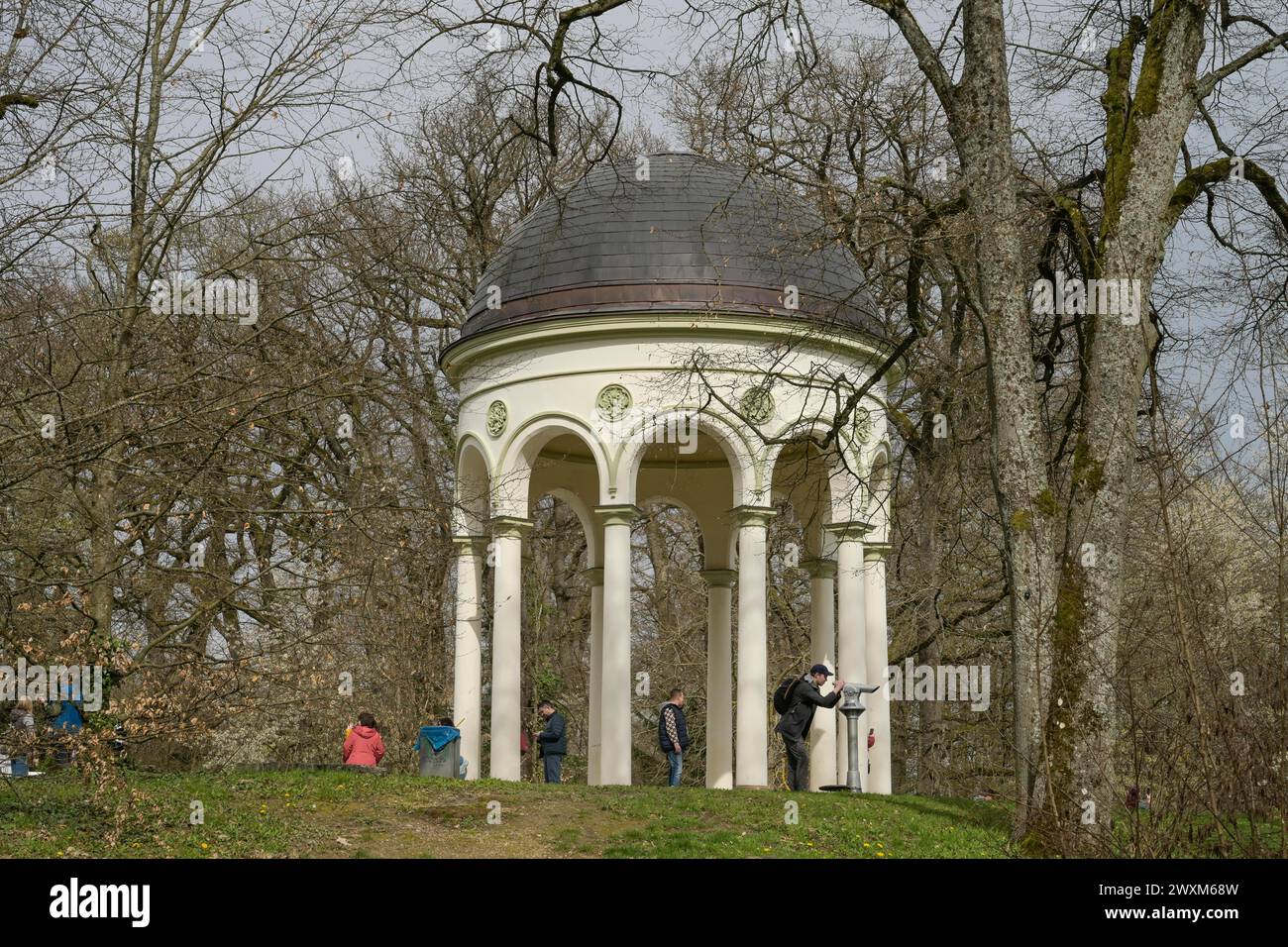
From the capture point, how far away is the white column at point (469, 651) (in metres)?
21.3

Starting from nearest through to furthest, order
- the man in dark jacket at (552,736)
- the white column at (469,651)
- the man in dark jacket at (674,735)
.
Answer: the man in dark jacket at (674,735), the man in dark jacket at (552,736), the white column at (469,651)

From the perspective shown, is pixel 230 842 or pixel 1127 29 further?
pixel 1127 29

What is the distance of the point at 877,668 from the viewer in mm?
21141

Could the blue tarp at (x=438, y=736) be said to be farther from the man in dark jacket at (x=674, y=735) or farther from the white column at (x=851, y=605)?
the white column at (x=851, y=605)

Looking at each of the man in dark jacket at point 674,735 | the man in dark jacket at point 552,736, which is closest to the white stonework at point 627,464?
the man in dark jacket at point 552,736

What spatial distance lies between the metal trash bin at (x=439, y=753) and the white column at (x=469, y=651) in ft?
5.54

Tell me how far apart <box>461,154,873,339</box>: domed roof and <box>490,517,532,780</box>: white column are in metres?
2.98

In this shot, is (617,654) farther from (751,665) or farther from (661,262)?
(661,262)

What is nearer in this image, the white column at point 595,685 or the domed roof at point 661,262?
the domed roof at point 661,262

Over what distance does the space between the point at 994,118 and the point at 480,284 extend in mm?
10437

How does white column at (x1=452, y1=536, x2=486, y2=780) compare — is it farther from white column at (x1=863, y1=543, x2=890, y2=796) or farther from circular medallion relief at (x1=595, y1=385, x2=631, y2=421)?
white column at (x1=863, y1=543, x2=890, y2=796)
